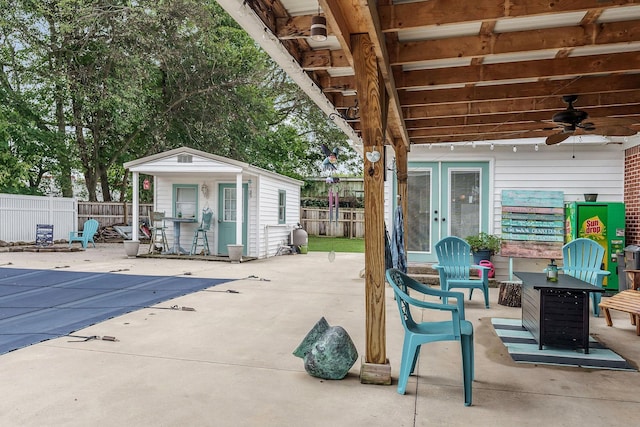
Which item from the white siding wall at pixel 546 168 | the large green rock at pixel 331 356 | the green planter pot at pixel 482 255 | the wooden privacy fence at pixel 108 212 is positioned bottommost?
the large green rock at pixel 331 356

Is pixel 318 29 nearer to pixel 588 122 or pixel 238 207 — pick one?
pixel 588 122

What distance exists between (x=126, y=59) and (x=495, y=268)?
1135 cm

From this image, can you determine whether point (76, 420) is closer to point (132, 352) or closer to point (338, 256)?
point (132, 352)

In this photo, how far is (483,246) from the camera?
7199mm

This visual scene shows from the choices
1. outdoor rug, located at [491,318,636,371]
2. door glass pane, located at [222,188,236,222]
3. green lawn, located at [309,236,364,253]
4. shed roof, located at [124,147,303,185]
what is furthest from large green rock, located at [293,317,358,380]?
green lawn, located at [309,236,364,253]

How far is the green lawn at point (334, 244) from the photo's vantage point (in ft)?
46.4

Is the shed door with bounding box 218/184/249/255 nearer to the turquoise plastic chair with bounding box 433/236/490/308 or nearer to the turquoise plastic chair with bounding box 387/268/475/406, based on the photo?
the turquoise plastic chair with bounding box 433/236/490/308

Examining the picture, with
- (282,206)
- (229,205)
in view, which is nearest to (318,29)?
(229,205)

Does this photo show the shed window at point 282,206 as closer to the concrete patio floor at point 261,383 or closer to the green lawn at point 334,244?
the green lawn at point 334,244

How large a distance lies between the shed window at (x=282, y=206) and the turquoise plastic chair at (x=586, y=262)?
8389 millimetres

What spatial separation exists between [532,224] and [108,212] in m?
13.5

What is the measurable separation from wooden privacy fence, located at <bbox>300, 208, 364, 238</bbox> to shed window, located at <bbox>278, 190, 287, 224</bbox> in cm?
411

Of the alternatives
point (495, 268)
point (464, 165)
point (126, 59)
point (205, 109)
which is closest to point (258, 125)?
point (205, 109)

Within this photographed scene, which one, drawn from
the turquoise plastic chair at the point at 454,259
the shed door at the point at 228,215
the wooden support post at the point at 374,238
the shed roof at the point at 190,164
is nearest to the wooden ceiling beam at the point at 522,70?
the wooden support post at the point at 374,238
